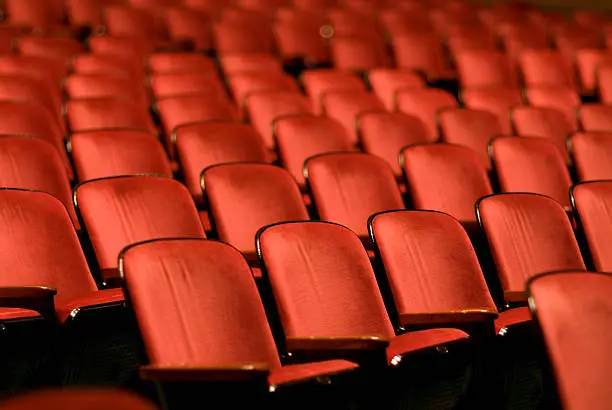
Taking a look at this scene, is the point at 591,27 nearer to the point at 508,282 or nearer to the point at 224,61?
the point at 224,61

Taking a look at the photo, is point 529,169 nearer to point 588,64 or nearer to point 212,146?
point 212,146

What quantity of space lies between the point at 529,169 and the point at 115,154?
13.7 inches

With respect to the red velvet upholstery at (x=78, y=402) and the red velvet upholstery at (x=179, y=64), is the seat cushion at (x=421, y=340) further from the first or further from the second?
the red velvet upholstery at (x=179, y=64)

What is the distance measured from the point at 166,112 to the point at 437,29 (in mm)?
699

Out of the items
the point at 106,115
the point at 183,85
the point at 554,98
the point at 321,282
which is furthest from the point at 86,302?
the point at 554,98

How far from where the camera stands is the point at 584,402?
41 centimetres

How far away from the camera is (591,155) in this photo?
800mm

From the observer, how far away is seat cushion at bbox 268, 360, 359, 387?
0.39 m

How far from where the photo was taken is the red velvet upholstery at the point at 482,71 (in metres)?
1.13

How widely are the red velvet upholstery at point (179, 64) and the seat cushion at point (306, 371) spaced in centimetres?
60

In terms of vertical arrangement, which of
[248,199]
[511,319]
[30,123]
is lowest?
[511,319]

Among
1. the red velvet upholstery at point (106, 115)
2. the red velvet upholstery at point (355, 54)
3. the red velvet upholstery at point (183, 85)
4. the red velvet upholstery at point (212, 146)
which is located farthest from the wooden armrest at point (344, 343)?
the red velvet upholstery at point (355, 54)

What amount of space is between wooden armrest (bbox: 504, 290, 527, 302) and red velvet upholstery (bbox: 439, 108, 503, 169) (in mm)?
286

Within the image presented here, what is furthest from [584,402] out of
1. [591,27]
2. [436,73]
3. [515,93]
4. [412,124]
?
[591,27]
